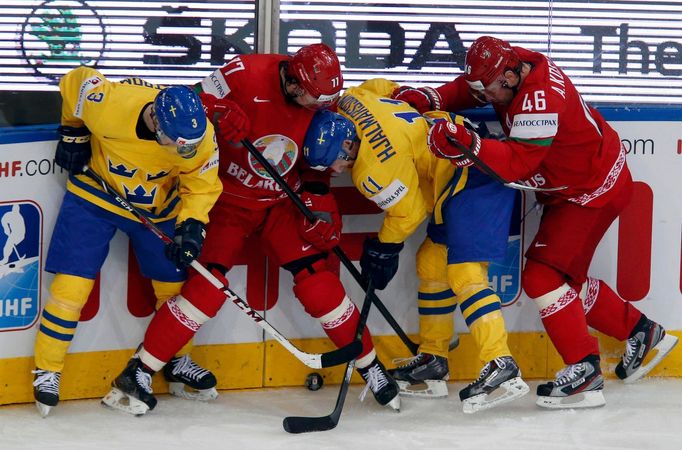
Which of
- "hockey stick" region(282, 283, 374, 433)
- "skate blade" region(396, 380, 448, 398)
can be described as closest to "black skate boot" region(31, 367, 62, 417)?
"hockey stick" region(282, 283, 374, 433)

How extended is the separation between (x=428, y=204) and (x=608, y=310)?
0.81m

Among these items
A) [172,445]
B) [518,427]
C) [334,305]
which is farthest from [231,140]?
[518,427]

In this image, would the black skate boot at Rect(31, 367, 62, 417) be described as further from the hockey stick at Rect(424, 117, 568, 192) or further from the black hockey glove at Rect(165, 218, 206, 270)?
the hockey stick at Rect(424, 117, 568, 192)

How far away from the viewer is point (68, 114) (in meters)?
3.96

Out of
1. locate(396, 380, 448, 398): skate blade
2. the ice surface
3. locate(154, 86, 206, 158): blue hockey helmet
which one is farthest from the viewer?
locate(396, 380, 448, 398): skate blade

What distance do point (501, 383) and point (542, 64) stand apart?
3.60 feet

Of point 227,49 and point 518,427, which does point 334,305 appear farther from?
point 227,49

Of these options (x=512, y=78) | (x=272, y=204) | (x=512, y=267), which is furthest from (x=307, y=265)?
(x=512, y=78)

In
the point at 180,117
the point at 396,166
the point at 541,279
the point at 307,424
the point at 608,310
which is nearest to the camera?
the point at 180,117

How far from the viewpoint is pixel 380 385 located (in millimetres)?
4250

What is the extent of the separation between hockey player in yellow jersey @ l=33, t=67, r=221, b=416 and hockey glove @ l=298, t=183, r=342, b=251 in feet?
1.23

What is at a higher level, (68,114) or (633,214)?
(68,114)

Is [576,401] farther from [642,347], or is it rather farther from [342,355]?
[342,355]

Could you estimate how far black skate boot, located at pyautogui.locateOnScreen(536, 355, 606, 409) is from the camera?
14.0 ft
